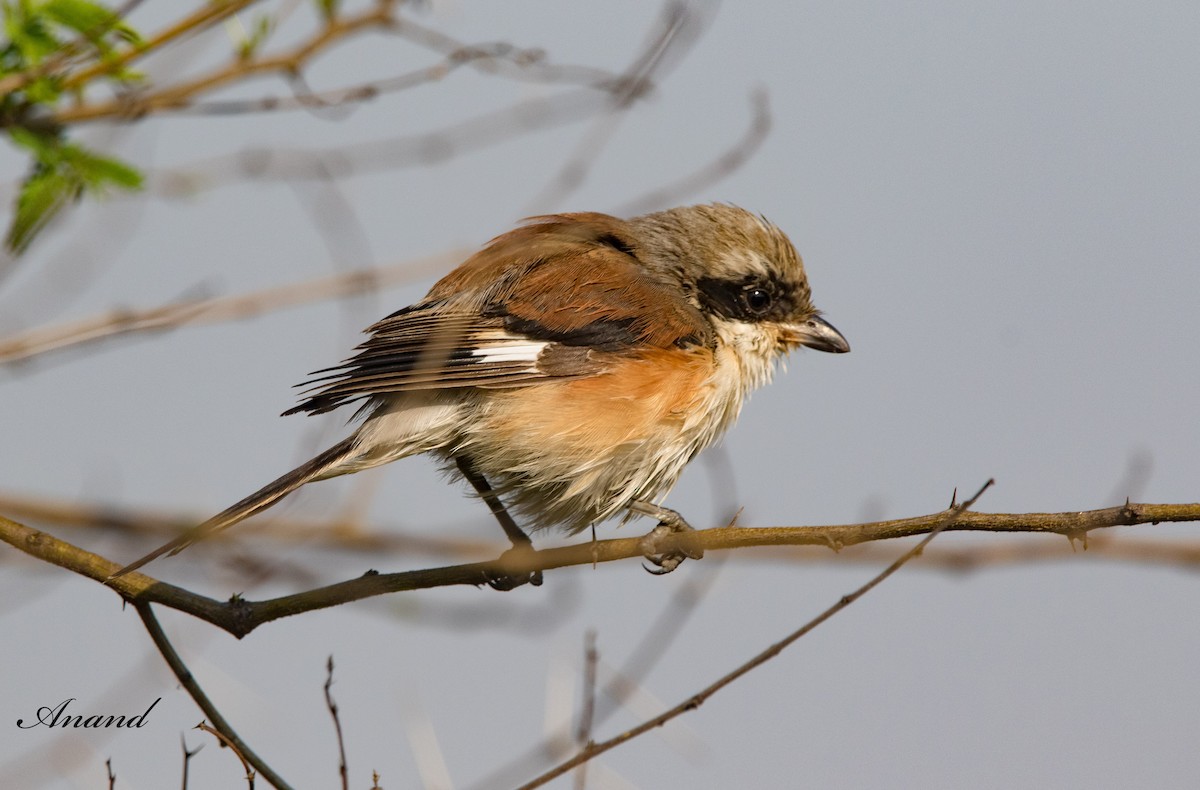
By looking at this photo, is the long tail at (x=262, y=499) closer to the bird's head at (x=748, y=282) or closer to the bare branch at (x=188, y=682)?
the bare branch at (x=188, y=682)

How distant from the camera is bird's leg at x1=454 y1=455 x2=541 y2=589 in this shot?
4.10 meters

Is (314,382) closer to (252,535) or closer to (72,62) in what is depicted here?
(252,535)

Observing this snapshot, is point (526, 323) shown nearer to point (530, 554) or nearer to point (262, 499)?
point (530, 554)

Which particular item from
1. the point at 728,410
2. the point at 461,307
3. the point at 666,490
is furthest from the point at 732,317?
the point at 461,307

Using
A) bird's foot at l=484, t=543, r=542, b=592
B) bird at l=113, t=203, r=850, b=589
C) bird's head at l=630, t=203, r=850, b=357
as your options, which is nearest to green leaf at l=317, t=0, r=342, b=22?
bird at l=113, t=203, r=850, b=589

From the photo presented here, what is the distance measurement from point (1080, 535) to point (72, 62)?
8.98 feet

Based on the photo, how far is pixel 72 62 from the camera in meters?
3.21

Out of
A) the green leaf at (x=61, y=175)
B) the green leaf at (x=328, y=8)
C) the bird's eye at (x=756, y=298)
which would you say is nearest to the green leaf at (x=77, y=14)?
the green leaf at (x=61, y=175)

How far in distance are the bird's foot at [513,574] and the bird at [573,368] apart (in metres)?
0.01

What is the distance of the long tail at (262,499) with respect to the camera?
2912mm

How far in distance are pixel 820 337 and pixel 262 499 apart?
7.26ft

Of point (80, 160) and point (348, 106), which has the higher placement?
point (348, 106)

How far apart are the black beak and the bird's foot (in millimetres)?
1267

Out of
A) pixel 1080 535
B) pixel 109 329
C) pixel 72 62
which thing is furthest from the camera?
pixel 72 62
